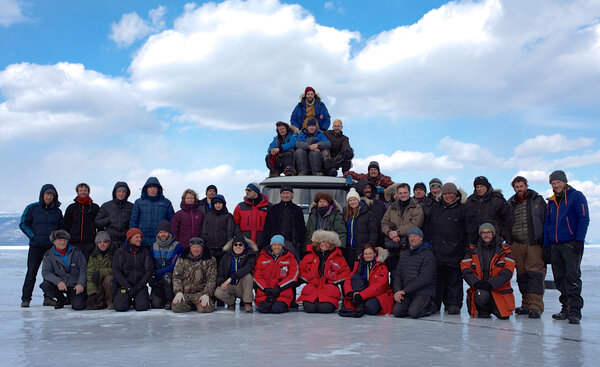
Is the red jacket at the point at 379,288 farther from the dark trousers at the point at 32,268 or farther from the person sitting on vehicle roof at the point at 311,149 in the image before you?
the dark trousers at the point at 32,268

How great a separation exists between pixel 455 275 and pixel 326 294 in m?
1.60

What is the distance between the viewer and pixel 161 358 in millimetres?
4004

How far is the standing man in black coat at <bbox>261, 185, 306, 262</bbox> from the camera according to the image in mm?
7066

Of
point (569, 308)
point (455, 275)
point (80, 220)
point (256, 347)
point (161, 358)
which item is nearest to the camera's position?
point (161, 358)

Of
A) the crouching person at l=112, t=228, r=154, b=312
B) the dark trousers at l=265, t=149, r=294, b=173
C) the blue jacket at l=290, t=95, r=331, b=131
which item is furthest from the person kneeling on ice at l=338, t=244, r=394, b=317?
the blue jacket at l=290, t=95, r=331, b=131

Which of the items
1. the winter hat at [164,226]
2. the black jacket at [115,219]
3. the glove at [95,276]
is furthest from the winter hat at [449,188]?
the glove at [95,276]

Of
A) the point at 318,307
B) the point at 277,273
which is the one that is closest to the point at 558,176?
the point at 318,307

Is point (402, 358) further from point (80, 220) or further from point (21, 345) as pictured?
point (80, 220)

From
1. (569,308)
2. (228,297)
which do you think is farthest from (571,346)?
(228,297)

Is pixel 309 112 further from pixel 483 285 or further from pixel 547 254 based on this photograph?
pixel 547 254

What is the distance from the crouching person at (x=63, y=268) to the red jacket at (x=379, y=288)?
3.49m

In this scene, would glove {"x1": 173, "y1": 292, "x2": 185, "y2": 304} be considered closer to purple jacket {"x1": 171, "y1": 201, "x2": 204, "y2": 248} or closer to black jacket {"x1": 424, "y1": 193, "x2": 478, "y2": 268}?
purple jacket {"x1": 171, "y1": 201, "x2": 204, "y2": 248}

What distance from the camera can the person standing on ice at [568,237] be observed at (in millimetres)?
5926

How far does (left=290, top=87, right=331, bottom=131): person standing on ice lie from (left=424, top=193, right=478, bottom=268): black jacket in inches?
155
